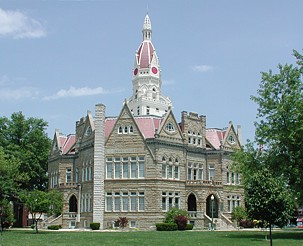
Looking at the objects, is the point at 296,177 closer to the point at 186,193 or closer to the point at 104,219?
the point at 186,193

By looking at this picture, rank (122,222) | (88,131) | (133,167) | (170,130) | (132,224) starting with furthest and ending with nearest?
(88,131), (170,130), (133,167), (132,224), (122,222)

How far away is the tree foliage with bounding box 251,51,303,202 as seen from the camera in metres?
42.3

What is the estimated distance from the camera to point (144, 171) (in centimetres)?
6106

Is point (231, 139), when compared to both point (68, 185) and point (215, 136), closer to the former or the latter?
point (215, 136)

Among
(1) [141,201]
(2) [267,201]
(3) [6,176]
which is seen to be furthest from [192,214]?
(2) [267,201]

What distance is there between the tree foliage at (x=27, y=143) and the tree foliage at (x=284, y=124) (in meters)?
39.3

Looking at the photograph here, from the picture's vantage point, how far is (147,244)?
106 ft

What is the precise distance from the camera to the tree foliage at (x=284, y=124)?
4228 centimetres

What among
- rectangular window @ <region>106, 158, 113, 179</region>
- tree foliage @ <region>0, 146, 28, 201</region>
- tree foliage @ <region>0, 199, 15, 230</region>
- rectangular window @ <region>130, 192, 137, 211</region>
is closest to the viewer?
tree foliage @ <region>0, 146, 28, 201</region>

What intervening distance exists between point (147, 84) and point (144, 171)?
44483 millimetres

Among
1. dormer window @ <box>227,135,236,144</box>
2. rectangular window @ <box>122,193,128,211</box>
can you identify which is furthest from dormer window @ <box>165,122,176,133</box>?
dormer window @ <box>227,135,236,144</box>

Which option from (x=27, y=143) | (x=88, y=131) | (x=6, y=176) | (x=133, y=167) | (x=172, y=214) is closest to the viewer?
(x=6, y=176)

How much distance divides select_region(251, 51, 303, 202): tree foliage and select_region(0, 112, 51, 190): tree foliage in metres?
39.3

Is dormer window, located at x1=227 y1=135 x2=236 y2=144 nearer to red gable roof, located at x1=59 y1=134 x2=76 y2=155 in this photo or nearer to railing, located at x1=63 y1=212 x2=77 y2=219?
red gable roof, located at x1=59 y1=134 x2=76 y2=155
